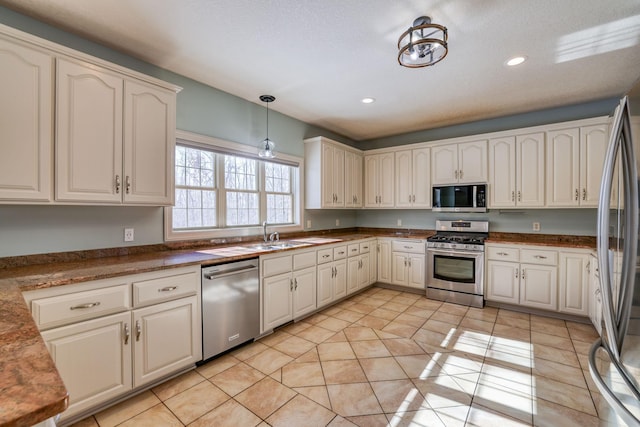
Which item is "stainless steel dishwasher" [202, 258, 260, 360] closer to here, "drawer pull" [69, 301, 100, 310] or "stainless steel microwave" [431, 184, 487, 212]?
"drawer pull" [69, 301, 100, 310]

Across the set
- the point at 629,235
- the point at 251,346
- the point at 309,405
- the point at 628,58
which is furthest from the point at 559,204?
the point at 251,346

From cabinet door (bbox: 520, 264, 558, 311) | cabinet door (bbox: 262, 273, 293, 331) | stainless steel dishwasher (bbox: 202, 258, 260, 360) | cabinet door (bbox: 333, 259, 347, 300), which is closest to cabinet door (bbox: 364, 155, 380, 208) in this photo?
cabinet door (bbox: 333, 259, 347, 300)

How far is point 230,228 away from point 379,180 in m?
2.71

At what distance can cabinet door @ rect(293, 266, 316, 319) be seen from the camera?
3268mm

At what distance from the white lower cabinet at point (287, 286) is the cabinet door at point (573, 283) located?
289cm

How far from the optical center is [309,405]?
6.40 feet

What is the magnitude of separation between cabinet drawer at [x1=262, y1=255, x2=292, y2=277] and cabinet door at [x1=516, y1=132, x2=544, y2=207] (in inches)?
122

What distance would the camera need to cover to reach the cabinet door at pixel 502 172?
3867mm

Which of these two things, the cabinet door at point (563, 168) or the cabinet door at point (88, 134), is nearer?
the cabinet door at point (88, 134)

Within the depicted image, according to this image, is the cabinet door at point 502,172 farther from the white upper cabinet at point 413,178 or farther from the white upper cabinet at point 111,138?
the white upper cabinet at point 111,138

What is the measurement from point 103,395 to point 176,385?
46cm

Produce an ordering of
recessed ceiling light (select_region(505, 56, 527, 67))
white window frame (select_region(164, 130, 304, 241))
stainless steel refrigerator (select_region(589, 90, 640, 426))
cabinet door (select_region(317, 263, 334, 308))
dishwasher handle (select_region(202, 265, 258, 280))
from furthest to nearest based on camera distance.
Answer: cabinet door (select_region(317, 263, 334, 308)), white window frame (select_region(164, 130, 304, 241)), recessed ceiling light (select_region(505, 56, 527, 67)), dishwasher handle (select_region(202, 265, 258, 280)), stainless steel refrigerator (select_region(589, 90, 640, 426))

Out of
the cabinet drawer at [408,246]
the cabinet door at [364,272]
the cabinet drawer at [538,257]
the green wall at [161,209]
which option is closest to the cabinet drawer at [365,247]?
the cabinet door at [364,272]

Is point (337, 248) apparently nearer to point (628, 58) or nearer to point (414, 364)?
point (414, 364)
